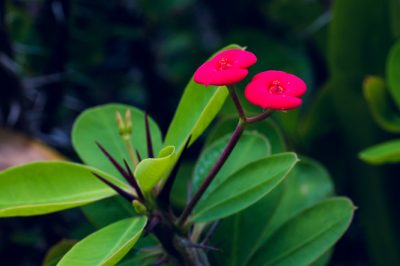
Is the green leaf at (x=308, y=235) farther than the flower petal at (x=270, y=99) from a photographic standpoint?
A: Yes

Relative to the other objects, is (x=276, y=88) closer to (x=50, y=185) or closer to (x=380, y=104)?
(x=50, y=185)

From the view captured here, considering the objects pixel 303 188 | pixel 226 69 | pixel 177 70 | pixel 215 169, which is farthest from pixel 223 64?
pixel 177 70

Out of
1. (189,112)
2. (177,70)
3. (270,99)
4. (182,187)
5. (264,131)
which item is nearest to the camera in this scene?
(270,99)

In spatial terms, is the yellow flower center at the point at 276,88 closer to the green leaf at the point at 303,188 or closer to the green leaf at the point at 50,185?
the green leaf at the point at 50,185

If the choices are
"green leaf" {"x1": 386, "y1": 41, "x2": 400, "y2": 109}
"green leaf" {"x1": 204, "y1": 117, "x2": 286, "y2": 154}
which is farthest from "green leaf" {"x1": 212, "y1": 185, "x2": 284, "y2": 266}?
"green leaf" {"x1": 386, "y1": 41, "x2": 400, "y2": 109}

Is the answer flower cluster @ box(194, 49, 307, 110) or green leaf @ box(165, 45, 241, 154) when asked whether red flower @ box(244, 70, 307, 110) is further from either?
green leaf @ box(165, 45, 241, 154)

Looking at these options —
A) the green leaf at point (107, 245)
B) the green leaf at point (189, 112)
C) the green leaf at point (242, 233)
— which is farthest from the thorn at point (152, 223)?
the green leaf at point (242, 233)
